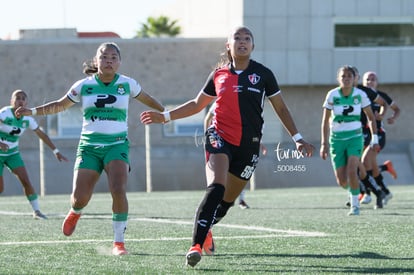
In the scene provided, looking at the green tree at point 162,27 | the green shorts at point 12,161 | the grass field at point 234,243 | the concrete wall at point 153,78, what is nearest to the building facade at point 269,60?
the concrete wall at point 153,78

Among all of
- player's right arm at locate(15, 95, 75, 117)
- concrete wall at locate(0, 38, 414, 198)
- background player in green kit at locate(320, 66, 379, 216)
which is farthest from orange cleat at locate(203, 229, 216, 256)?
concrete wall at locate(0, 38, 414, 198)

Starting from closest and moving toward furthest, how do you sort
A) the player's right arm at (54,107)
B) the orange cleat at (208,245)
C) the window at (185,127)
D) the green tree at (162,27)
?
1. the orange cleat at (208,245)
2. the player's right arm at (54,107)
3. the window at (185,127)
4. the green tree at (162,27)

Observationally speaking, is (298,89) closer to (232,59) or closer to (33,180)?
(33,180)

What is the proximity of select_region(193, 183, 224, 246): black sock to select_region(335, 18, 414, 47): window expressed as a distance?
27.3 meters

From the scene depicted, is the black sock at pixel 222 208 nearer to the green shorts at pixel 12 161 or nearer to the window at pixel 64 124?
the green shorts at pixel 12 161

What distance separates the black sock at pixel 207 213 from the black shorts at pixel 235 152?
39 centimetres

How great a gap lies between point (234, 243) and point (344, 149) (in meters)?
5.06

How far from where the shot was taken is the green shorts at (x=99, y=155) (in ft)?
32.7

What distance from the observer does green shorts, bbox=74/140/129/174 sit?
9.96 metres

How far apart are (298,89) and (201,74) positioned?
3.37 m

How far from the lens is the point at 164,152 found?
31047mm

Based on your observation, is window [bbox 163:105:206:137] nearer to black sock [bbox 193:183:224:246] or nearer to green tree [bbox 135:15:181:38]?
green tree [bbox 135:15:181:38]

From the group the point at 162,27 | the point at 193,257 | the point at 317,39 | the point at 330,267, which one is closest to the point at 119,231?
the point at 193,257

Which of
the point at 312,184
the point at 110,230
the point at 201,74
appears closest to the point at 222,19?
the point at 201,74
